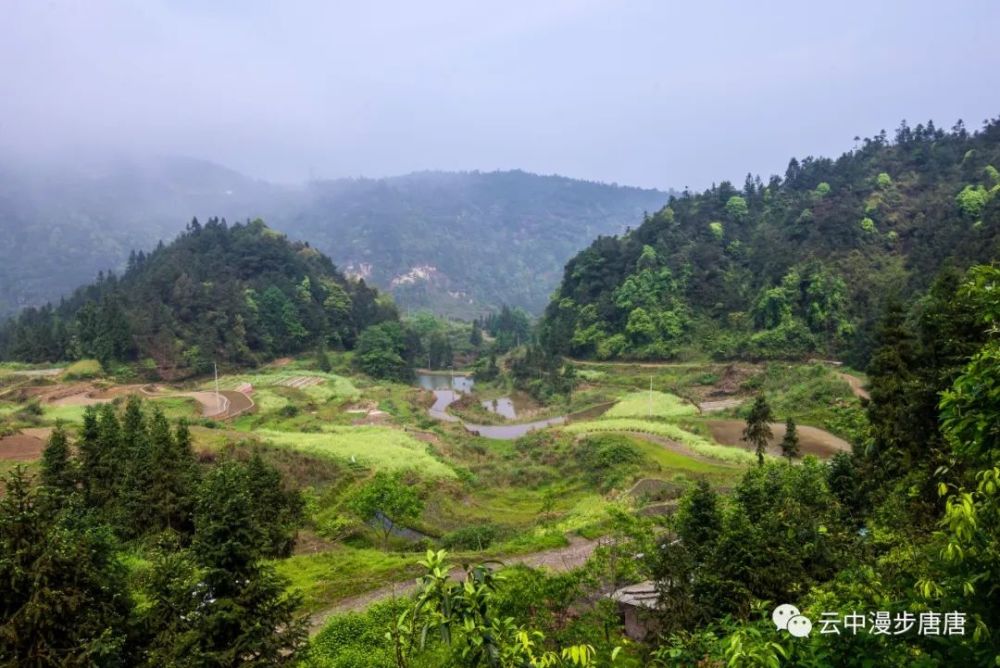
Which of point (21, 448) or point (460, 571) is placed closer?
point (460, 571)

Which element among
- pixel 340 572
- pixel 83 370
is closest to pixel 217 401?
pixel 83 370

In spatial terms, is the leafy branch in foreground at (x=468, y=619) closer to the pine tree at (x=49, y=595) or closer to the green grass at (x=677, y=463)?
the pine tree at (x=49, y=595)

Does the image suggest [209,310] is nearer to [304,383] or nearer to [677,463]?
[304,383]

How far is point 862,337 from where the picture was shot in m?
54.0

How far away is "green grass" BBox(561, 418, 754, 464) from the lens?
119 ft

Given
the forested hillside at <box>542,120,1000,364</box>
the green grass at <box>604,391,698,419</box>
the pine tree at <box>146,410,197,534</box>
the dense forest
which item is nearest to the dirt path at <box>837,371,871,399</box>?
the forested hillside at <box>542,120,1000,364</box>

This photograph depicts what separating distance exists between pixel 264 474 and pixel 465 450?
23299mm

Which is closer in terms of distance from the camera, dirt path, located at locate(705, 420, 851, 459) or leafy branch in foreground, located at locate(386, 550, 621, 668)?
leafy branch in foreground, located at locate(386, 550, 621, 668)

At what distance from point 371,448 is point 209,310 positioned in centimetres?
5191

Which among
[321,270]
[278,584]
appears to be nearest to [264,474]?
[278,584]

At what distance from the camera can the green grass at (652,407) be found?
1964 inches

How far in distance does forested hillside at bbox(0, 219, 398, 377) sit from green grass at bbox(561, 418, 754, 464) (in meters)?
50.2

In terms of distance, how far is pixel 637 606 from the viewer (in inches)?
581

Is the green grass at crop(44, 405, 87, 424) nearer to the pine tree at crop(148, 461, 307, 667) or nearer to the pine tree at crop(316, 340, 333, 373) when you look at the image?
the pine tree at crop(316, 340, 333, 373)
